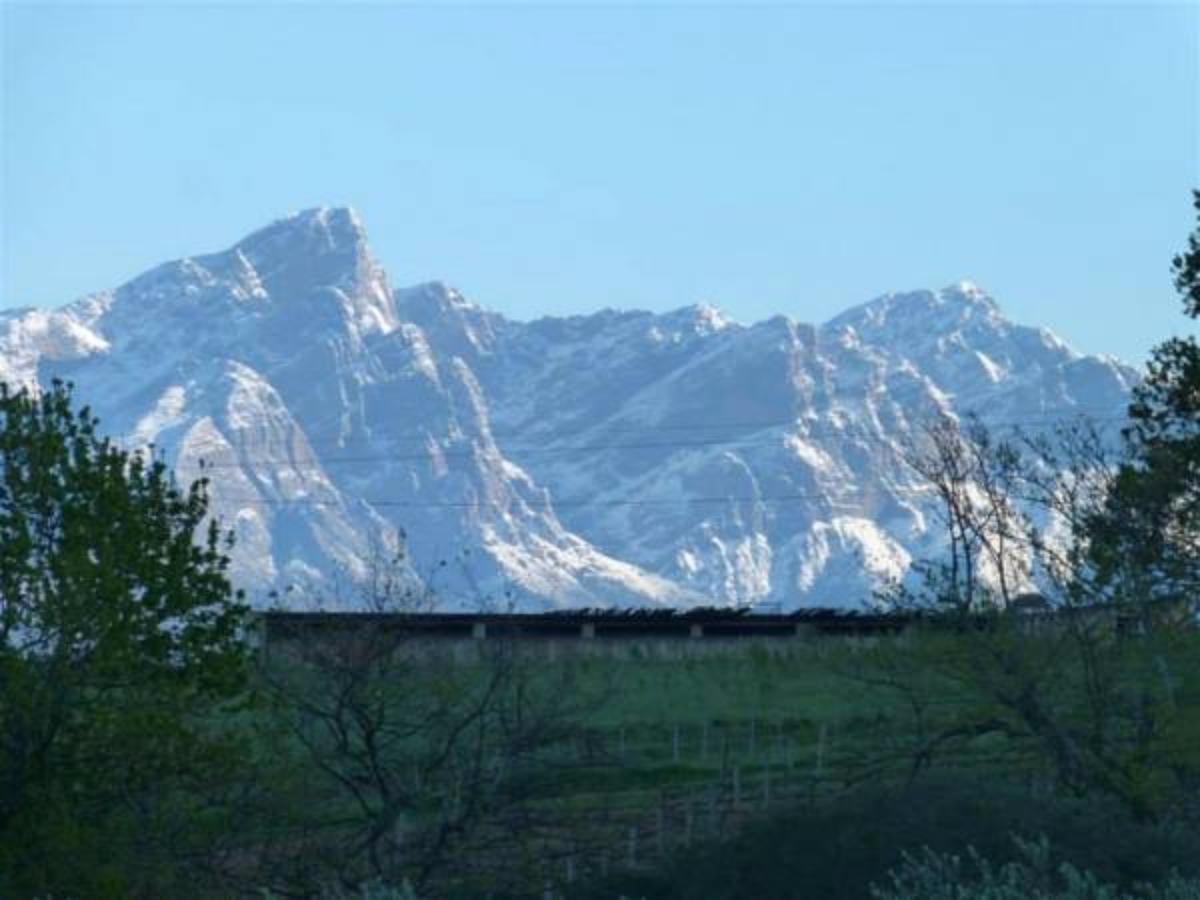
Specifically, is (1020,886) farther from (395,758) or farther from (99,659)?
(395,758)

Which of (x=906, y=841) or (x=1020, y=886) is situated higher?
(x=906, y=841)

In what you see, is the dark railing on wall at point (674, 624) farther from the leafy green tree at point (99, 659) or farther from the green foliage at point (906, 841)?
the green foliage at point (906, 841)

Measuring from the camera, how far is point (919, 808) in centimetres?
4069

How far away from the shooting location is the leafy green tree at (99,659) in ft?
130

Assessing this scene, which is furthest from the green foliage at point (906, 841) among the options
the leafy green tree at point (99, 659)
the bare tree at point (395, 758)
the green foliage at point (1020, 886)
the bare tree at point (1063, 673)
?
the leafy green tree at point (99, 659)

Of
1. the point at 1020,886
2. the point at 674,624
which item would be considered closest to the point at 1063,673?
the point at 1020,886

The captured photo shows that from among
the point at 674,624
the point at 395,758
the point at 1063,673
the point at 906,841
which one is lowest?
the point at 906,841

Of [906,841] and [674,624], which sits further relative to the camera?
[674,624]

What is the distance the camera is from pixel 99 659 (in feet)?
133

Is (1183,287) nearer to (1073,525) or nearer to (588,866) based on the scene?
(1073,525)

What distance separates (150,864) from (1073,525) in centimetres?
1823

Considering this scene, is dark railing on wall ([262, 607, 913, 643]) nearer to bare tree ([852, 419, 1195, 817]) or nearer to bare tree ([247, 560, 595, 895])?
bare tree ([852, 419, 1195, 817])

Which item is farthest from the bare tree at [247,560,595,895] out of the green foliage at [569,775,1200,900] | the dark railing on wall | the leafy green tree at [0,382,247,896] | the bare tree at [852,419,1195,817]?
the dark railing on wall

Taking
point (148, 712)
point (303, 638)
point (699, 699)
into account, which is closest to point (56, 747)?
point (148, 712)
